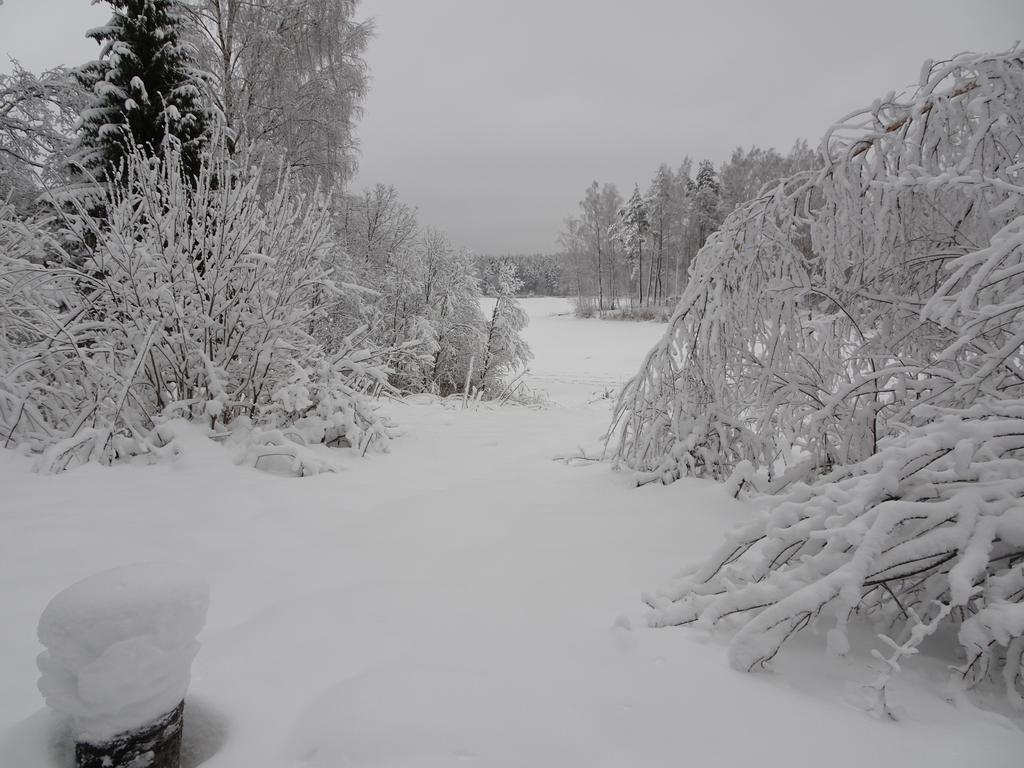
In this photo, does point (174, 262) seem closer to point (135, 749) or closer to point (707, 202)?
point (135, 749)

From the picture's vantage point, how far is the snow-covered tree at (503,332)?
11.4 metres

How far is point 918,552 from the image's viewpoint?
1116mm

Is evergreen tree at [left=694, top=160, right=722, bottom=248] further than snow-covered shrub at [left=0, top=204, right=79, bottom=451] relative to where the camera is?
Yes

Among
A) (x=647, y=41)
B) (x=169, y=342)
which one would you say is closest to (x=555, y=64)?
(x=647, y=41)

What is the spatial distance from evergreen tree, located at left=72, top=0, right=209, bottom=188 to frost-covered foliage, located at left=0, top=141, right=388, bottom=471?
4230 millimetres

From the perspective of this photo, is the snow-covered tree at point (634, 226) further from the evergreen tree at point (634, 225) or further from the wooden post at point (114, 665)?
the wooden post at point (114, 665)

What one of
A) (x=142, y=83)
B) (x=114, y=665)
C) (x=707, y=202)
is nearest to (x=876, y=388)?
(x=114, y=665)

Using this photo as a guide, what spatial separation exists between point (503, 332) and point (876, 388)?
983cm

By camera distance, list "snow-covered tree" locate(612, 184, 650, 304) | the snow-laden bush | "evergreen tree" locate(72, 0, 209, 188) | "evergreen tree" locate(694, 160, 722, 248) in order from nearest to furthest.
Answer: the snow-laden bush, "evergreen tree" locate(72, 0, 209, 188), "evergreen tree" locate(694, 160, 722, 248), "snow-covered tree" locate(612, 184, 650, 304)

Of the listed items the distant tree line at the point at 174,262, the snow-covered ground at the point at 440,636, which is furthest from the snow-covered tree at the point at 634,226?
the snow-covered ground at the point at 440,636

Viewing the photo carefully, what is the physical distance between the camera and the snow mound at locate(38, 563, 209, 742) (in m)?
0.80

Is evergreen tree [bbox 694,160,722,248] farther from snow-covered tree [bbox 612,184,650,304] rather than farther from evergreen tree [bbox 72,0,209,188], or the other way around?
evergreen tree [bbox 72,0,209,188]

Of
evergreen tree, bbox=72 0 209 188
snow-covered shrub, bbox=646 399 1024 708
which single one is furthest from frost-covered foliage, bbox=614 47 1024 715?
evergreen tree, bbox=72 0 209 188

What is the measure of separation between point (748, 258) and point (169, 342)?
11.7 feet
